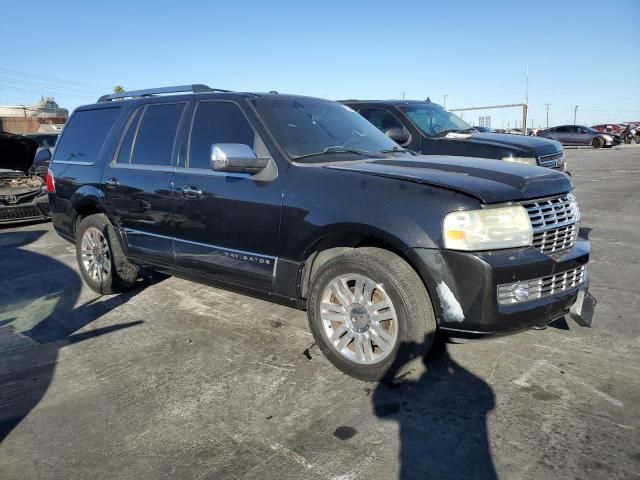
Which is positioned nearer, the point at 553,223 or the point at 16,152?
the point at 553,223

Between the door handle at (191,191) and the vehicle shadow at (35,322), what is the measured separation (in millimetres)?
1245

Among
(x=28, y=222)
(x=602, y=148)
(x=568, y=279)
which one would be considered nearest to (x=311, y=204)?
(x=568, y=279)

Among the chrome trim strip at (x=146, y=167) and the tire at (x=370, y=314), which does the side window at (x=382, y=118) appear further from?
the tire at (x=370, y=314)

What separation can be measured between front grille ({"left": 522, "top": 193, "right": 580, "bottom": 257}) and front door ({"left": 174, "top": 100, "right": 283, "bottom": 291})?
5.36 ft

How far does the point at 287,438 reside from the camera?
8.47ft

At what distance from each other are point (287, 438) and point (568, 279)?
1.91 m

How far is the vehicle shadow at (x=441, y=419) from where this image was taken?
2303 millimetres

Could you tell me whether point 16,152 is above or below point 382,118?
below

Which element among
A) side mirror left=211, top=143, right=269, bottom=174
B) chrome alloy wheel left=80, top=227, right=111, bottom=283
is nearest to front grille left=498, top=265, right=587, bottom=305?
side mirror left=211, top=143, right=269, bottom=174

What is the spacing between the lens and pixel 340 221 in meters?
3.05

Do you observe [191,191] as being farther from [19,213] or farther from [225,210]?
[19,213]

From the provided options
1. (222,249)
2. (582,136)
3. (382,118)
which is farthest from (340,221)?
(582,136)

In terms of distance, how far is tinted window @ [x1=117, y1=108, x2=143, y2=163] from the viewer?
4645mm

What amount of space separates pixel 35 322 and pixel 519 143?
651 cm
